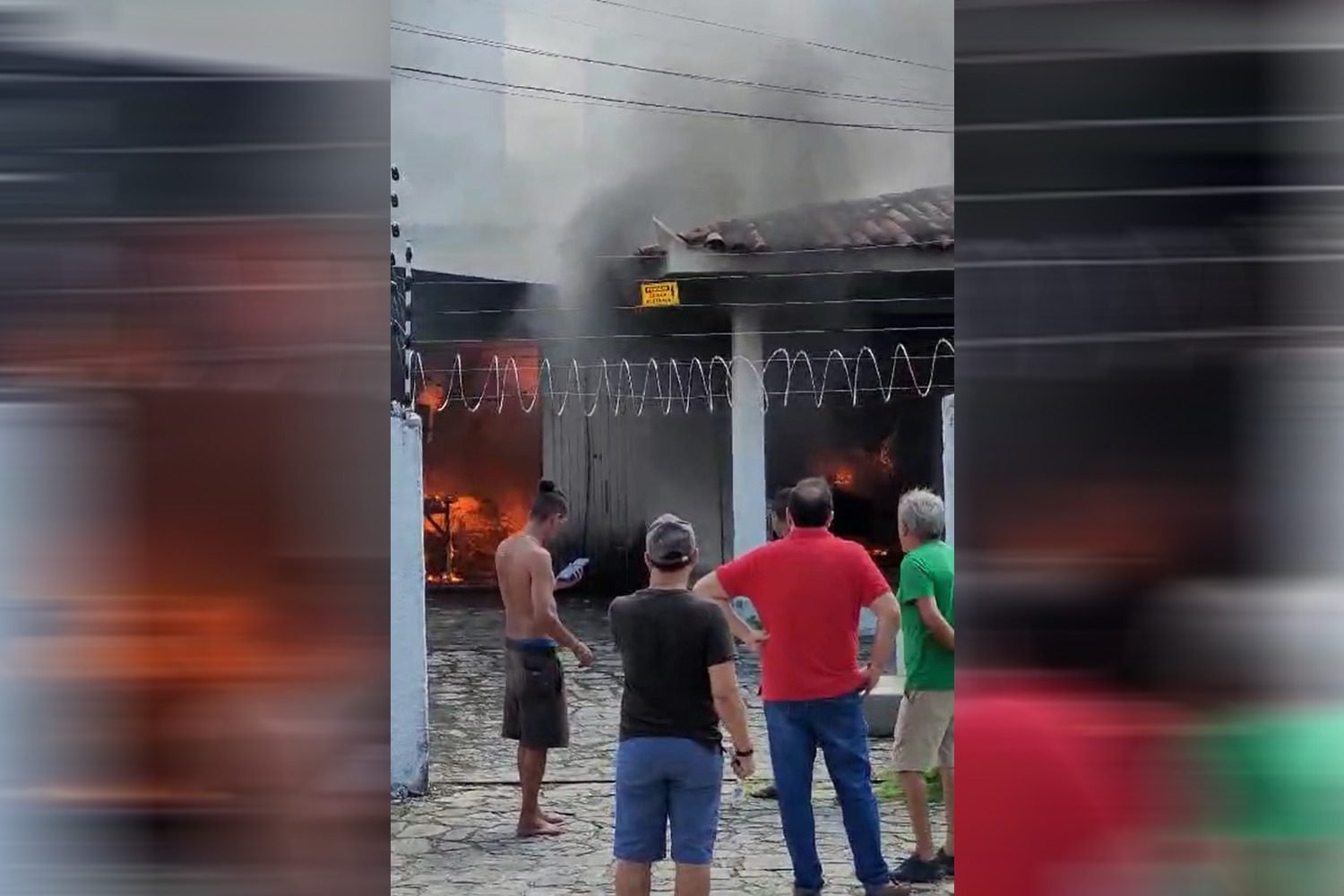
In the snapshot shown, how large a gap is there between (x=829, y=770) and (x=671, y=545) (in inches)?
40.8

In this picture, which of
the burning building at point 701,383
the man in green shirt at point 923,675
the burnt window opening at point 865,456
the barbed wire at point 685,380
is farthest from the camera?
the burnt window opening at point 865,456

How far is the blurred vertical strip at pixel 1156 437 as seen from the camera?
186 cm

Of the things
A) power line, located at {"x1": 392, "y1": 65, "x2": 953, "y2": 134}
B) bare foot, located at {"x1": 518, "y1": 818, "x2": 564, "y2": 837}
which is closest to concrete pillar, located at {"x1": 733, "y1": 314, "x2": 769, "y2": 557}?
power line, located at {"x1": 392, "y1": 65, "x2": 953, "y2": 134}

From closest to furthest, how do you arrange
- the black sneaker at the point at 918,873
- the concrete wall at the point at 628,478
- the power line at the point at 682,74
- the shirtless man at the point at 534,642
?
the black sneaker at the point at 918,873 → the shirtless man at the point at 534,642 → the power line at the point at 682,74 → the concrete wall at the point at 628,478

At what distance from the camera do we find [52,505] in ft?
6.39

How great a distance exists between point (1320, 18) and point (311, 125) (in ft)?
5.18

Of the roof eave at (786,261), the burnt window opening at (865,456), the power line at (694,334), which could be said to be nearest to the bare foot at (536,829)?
the roof eave at (786,261)

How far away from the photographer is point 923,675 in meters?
4.52

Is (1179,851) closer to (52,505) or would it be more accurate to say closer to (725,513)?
(52,505)

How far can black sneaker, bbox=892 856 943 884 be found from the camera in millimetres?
4574

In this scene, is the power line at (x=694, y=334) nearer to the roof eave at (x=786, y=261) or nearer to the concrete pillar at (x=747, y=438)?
the concrete pillar at (x=747, y=438)

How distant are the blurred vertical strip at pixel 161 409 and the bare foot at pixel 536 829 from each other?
3.38m

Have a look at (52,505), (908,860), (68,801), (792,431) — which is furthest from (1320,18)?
(792,431)

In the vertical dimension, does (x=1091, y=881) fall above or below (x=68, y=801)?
below
